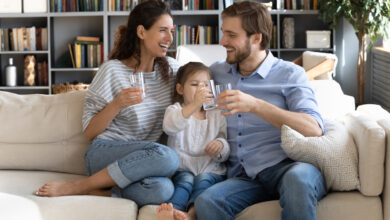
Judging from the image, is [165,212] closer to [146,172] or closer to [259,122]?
[146,172]

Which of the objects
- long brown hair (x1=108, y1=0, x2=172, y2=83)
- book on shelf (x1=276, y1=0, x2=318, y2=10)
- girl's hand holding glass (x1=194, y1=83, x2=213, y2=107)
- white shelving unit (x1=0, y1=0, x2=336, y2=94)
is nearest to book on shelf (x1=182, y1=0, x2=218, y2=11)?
white shelving unit (x1=0, y1=0, x2=336, y2=94)

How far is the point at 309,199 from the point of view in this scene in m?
1.84

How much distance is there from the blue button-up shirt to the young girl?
0.06 meters

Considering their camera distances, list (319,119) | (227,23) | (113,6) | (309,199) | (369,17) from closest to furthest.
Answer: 1. (309,199)
2. (319,119)
3. (227,23)
4. (369,17)
5. (113,6)

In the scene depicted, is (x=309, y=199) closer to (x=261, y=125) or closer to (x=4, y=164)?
(x=261, y=125)

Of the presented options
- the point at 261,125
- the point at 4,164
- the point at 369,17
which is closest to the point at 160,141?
the point at 261,125

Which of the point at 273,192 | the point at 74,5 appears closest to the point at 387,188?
the point at 273,192

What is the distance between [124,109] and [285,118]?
69cm

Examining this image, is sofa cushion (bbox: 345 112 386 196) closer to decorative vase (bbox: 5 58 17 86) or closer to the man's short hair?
the man's short hair

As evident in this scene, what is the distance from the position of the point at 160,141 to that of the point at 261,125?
49 cm

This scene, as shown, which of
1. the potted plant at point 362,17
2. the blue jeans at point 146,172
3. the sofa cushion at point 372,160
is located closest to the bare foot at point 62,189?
the blue jeans at point 146,172

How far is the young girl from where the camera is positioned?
214cm

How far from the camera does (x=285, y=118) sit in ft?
6.86

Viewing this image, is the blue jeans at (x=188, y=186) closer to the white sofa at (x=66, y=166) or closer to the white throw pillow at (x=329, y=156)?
the white sofa at (x=66, y=166)
